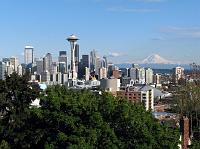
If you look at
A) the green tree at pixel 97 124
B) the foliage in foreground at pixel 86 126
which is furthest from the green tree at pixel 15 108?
the green tree at pixel 97 124

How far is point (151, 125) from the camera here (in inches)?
818

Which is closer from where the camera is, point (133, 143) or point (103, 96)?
point (133, 143)

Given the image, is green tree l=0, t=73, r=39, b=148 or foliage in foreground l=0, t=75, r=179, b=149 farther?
green tree l=0, t=73, r=39, b=148

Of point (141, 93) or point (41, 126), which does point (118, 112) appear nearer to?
point (41, 126)

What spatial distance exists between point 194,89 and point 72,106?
1458 inches

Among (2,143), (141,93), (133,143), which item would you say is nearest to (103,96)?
(133,143)

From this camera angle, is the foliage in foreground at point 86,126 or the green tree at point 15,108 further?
the green tree at point 15,108

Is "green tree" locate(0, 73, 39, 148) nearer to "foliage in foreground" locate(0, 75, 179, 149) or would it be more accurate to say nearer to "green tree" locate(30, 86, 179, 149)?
"foliage in foreground" locate(0, 75, 179, 149)

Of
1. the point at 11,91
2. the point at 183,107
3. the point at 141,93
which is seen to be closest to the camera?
the point at 11,91

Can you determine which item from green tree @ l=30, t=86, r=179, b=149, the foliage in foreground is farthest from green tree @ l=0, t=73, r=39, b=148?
green tree @ l=30, t=86, r=179, b=149

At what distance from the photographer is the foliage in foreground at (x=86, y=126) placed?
747 inches

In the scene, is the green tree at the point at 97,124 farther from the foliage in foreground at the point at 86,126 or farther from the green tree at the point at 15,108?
the green tree at the point at 15,108

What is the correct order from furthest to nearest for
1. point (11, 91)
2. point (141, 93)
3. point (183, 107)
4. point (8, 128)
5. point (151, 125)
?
point (141, 93) → point (183, 107) → point (11, 91) → point (8, 128) → point (151, 125)

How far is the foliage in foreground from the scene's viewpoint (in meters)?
19.0
